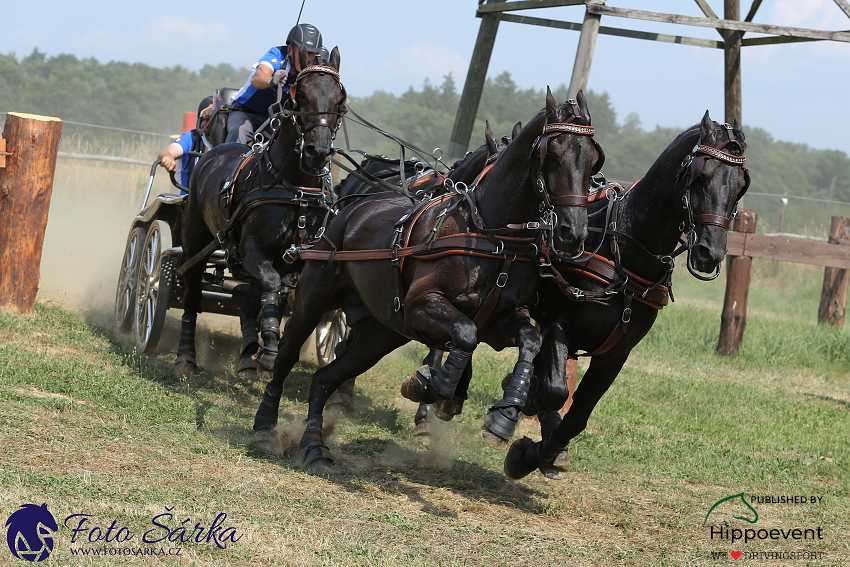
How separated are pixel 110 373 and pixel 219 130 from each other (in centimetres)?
275

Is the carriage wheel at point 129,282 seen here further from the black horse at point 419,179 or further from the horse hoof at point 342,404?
the horse hoof at point 342,404

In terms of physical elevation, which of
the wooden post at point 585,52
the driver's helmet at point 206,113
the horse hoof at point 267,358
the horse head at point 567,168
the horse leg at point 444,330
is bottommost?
the horse hoof at point 267,358

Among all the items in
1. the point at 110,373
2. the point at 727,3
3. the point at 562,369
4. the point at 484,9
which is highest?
the point at 727,3

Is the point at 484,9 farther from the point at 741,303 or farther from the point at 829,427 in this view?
the point at 829,427

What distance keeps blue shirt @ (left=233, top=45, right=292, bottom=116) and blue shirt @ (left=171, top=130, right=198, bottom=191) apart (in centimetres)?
71

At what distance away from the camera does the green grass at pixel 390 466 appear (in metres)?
3.88

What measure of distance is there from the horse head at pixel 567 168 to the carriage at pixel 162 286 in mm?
3106

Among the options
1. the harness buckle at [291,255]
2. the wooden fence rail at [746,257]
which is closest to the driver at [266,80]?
the harness buckle at [291,255]

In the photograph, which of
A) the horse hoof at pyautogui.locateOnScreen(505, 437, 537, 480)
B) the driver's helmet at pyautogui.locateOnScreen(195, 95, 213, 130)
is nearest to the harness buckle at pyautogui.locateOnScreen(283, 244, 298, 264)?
the horse hoof at pyautogui.locateOnScreen(505, 437, 537, 480)

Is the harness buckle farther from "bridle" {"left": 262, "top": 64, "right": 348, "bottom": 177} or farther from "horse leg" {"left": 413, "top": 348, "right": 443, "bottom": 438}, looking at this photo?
"horse leg" {"left": 413, "top": 348, "right": 443, "bottom": 438}

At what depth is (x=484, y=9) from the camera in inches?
363

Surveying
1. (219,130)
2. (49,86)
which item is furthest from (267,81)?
(49,86)

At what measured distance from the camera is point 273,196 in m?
6.07

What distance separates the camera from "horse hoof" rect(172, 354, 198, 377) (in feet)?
23.1
